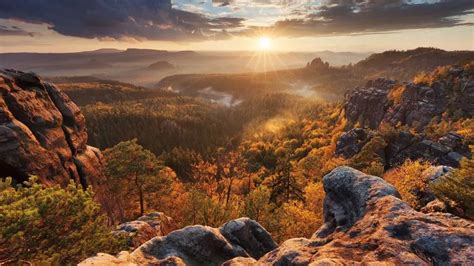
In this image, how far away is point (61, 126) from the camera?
54094mm

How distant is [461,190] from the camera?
18531 millimetres

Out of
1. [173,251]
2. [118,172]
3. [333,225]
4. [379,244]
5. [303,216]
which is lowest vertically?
[303,216]

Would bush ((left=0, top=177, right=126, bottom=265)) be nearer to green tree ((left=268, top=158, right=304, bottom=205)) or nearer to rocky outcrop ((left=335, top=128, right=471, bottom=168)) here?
green tree ((left=268, top=158, right=304, bottom=205))

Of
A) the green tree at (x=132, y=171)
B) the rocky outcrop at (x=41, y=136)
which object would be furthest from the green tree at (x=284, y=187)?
the rocky outcrop at (x=41, y=136)

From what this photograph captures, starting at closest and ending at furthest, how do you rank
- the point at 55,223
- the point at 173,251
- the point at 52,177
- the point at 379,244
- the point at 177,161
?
the point at 379,244, the point at 55,223, the point at 173,251, the point at 52,177, the point at 177,161

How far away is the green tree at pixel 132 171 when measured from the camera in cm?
5250

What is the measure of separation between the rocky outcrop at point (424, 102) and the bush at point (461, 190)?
112m

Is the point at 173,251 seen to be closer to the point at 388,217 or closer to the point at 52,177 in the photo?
the point at 388,217

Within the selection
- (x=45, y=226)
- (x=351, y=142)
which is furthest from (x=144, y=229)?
(x=351, y=142)

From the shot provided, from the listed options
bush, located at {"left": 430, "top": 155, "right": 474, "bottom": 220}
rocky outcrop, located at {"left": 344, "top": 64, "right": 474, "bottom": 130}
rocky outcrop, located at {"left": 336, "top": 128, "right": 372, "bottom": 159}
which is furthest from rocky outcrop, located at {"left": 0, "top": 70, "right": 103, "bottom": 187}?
rocky outcrop, located at {"left": 344, "top": 64, "right": 474, "bottom": 130}

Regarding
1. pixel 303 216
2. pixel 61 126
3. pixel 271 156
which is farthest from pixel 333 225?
pixel 271 156

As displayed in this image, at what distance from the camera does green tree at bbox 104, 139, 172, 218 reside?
52500 millimetres

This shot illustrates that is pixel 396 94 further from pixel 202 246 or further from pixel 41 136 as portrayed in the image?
pixel 202 246

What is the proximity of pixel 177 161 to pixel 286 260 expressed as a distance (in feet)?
492
